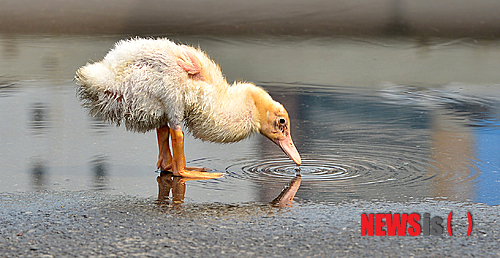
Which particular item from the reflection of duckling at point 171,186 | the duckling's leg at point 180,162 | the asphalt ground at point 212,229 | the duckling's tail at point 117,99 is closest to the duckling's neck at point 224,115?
the duckling's leg at point 180,162

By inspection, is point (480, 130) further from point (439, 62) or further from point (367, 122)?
point (439, 62)

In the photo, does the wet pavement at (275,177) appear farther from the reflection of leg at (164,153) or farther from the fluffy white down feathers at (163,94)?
the fluffy white down feathers at (163,94)

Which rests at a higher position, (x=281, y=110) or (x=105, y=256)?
(x=281, y=110)

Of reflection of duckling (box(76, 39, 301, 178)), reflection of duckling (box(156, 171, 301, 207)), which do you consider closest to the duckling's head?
reflection of duckling (box(76, 39, 301, 178))

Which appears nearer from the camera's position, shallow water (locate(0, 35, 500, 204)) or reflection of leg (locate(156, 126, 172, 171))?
shallow water (locate(0, 35, 500, 204))

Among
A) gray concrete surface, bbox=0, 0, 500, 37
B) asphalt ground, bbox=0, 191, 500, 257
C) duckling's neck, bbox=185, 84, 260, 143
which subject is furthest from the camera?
gray concrete surface, bbox=0, 0, 500, 37

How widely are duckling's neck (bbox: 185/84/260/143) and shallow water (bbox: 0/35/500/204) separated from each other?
1.20 feet

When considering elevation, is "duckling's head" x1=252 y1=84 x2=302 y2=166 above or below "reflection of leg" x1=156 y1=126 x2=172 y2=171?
above

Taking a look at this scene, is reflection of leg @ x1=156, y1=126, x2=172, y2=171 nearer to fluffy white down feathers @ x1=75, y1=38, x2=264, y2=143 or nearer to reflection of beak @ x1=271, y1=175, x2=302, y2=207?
fluffy white down feathers @ x1=75, y1=38, x2=264, y2=143

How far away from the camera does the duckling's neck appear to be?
6426 millimetres

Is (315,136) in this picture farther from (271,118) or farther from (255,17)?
(255,17)

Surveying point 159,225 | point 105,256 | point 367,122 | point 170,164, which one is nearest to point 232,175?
point 170,164

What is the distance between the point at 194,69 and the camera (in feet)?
21.1

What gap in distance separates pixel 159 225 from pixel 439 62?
11.0 m
